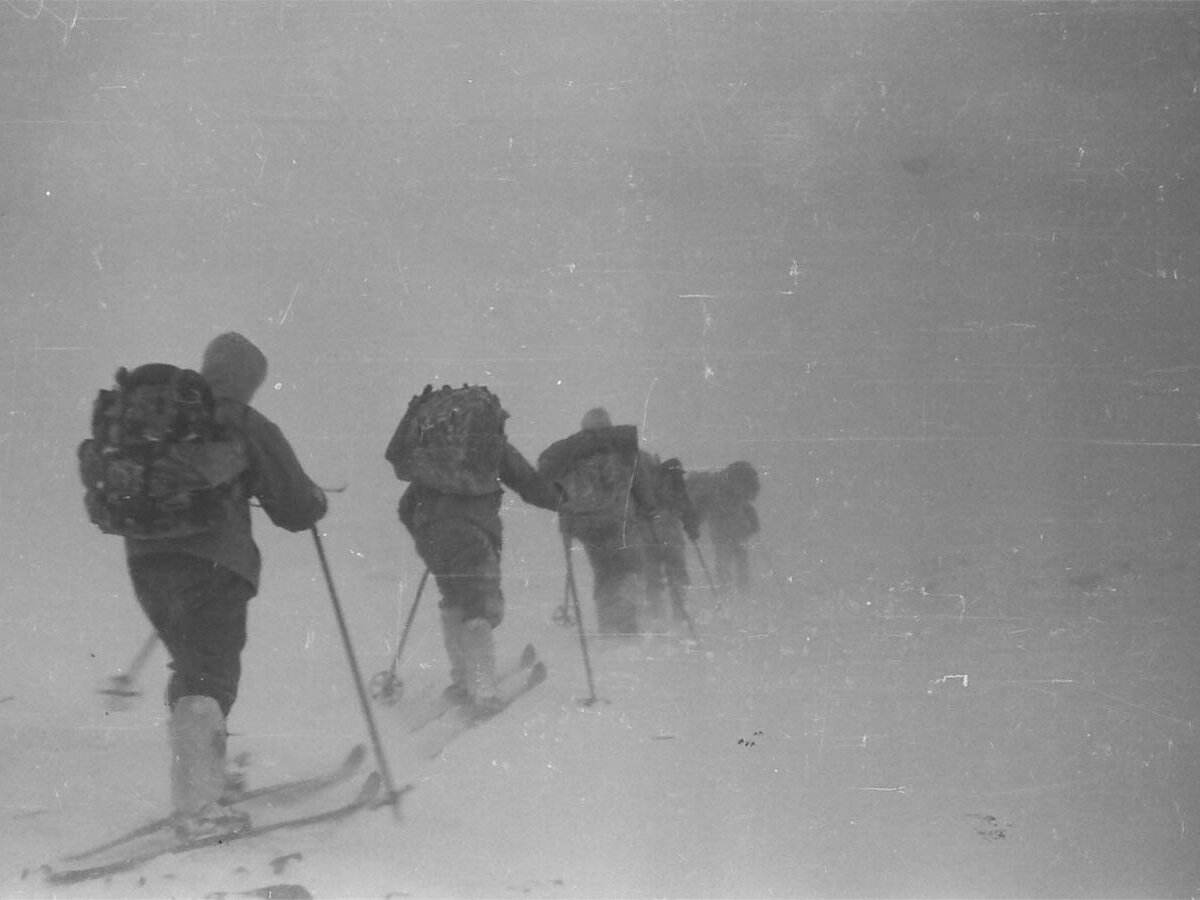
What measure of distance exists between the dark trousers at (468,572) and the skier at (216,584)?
0.15 m

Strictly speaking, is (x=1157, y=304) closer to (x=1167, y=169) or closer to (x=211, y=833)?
(x=1167, y=169)

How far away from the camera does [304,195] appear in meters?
1.14

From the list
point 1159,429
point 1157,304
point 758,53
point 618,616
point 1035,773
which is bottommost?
point 1035,773

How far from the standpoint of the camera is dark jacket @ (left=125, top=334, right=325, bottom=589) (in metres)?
1.10

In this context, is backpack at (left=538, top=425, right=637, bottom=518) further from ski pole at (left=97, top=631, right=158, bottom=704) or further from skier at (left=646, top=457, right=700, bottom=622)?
ski pole at (left=97, top=631, right=158, bottom=704)

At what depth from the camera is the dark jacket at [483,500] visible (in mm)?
1128

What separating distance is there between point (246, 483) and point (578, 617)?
1.37 ft

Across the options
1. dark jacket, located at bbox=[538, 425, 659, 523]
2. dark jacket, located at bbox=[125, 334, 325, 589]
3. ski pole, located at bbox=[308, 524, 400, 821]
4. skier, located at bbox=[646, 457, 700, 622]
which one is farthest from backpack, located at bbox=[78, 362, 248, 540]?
skier, located at bbox=[646, 457, 700, 622]

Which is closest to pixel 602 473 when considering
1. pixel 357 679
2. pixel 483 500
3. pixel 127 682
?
pixel 483 500

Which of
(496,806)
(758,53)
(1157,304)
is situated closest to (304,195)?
(758,53)

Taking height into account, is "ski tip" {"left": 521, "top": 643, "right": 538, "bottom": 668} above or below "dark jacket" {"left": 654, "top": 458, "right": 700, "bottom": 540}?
below

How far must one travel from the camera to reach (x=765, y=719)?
115cm

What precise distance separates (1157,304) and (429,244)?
0.87 m

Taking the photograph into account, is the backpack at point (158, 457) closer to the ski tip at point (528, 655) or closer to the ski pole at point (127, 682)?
the ski pole at point (127, 682)
